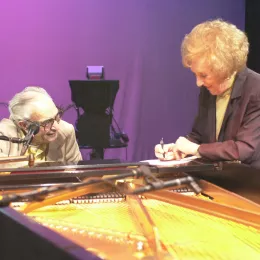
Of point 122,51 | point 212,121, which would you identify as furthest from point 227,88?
point 122,51

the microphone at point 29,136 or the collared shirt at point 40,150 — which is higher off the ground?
the microphone at point 29,136

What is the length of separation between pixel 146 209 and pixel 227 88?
899 millimetres

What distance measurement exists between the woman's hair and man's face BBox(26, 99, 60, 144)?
90 centimetres

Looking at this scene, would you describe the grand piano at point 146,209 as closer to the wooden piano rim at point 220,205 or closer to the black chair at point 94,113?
the wooden piano rim at point 220,205

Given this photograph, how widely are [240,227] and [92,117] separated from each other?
3344 mm

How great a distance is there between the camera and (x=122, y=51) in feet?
20.6

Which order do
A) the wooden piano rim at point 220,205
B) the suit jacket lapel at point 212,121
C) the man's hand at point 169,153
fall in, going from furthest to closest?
the suit jacket lapel at point 212,121 → the man's hand at point 169,153 → the wooden piano rim at point 220,205

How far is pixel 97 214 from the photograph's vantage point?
2.18 m

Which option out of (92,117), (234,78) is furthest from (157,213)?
(92,117)

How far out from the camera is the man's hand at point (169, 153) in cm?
256

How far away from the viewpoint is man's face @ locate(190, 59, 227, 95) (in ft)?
8.13

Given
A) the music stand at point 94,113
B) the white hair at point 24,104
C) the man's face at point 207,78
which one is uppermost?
the man's face at point 207,78

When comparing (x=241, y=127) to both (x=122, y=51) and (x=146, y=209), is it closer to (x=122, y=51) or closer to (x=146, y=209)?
(x=146, y=209)

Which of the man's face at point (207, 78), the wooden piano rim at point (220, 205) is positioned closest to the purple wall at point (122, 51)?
the man's face at point (207, 78)
